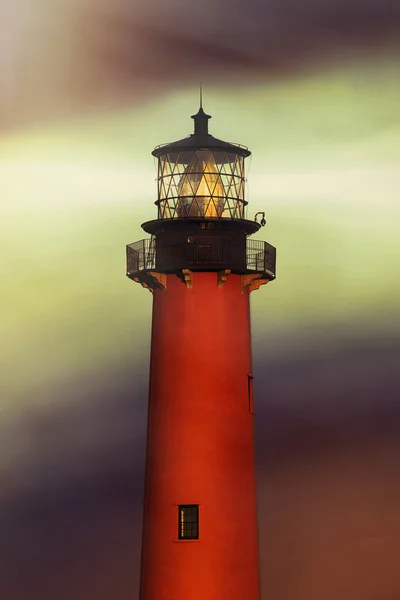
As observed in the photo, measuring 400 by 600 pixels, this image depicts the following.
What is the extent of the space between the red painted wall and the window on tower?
0.30 ft

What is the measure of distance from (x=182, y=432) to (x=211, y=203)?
4.30 m

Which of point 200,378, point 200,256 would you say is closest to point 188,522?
point 200,378

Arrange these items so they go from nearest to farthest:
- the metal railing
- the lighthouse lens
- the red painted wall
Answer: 1. the red painted wall
2. the metal railing
3. the lighthouse lens

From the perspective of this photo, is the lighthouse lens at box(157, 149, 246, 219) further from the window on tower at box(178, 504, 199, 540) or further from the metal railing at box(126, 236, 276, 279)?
the window on tower at box(178, 504, 199, 540)

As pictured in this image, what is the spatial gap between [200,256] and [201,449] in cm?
355

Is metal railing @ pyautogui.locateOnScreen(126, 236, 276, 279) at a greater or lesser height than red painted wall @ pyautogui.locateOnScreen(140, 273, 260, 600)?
greater

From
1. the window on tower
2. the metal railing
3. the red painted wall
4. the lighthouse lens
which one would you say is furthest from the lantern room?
the window on tower

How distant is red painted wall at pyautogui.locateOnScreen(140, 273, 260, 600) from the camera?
32.2 metres

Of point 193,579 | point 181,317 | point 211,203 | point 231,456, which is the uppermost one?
point 211,203

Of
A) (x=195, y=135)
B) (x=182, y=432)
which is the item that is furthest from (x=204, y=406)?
(x=195, y=135)

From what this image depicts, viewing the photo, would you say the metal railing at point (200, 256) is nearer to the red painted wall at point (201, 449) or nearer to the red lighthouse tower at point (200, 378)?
the red lighthouse tower at point (200, 378)

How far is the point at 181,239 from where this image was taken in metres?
32.6

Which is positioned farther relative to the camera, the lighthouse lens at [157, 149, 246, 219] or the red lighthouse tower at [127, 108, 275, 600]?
the lighthouse lens at [157, 149, 246, 219]

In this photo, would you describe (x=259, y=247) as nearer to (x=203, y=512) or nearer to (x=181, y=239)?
(x=181, y=239)
